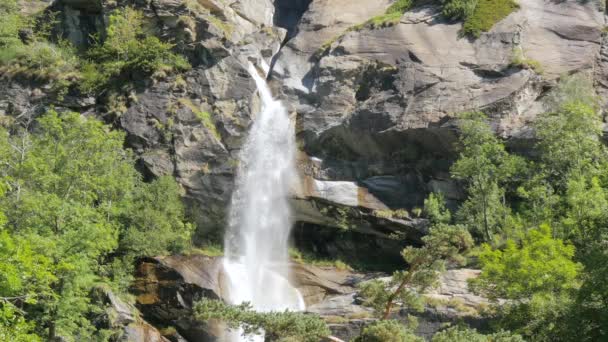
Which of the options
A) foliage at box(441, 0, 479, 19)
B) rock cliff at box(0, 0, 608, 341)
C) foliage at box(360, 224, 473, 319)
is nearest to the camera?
foliage at box(360, 224, 473, 319)

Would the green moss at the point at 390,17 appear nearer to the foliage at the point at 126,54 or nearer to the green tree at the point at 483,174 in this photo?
the green tree at the point at 483,174

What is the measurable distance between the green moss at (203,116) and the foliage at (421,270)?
54.0ft

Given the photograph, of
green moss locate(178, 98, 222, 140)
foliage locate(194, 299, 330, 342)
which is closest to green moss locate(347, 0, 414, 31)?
green moss locate(178, 98, 222, 140)

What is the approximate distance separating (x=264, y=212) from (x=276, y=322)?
592 inches

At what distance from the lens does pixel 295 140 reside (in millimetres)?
32812

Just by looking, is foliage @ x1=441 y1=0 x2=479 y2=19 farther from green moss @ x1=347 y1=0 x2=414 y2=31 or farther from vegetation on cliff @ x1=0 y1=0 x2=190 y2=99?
vegetation on cliff @ x1=0 y1=0 x2=190 y2=99

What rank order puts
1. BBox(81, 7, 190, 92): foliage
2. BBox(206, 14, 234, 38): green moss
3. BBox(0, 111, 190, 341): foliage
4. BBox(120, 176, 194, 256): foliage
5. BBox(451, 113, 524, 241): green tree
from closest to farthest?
1. BBox(0, 111, 190, 341): foliage
2. BBox(120, 176, 194, 256): foliage
3. BBox(451, 113, 524, 241): green tree
4. BBox(81, 7, 190, 92): foliage
5. BBox(206, 14, 234, 38): green moss

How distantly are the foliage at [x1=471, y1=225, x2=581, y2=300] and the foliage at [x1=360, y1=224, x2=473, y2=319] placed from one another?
3835mm

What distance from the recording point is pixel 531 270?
68.4 ft

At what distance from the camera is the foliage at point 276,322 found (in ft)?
53.7

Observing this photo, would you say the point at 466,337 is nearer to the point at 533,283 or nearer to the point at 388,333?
the point at 388,333

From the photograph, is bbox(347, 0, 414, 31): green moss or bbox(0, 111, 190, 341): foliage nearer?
bbox(0, 111, 190, 341): foliage

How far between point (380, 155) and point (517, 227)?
807cm

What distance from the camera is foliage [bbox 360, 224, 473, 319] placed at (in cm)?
1753
